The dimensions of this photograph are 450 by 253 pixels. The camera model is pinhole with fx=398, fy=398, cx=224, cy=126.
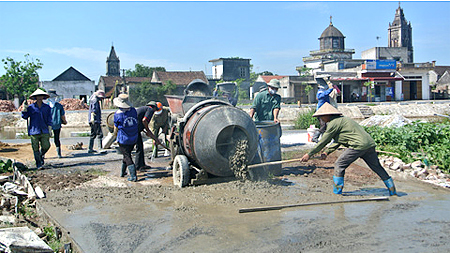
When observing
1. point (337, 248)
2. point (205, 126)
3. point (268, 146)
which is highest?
point (205, 126)

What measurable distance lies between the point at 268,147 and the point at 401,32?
101175 mm

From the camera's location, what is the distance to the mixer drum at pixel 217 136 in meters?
6.88

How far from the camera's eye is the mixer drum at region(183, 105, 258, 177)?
6883 millimetres

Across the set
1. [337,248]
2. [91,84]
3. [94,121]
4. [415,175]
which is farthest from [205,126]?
[91,84]

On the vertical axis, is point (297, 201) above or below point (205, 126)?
below

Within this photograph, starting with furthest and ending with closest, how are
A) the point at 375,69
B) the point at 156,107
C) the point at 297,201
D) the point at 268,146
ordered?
the point at 375,69
the point at 156,107
the point at 268,146
the point at 297,201

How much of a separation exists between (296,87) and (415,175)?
40502mm

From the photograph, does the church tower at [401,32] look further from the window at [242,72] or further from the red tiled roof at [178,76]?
the red tiled roof at [178,76]

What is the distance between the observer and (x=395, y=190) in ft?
21.7

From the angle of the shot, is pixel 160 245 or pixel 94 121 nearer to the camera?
pixel 160 245

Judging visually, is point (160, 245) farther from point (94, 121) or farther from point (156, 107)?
point (94, 121)

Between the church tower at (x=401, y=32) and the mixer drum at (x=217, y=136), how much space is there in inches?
3987

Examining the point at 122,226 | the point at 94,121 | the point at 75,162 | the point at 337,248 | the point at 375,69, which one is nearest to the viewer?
the point at 337,248

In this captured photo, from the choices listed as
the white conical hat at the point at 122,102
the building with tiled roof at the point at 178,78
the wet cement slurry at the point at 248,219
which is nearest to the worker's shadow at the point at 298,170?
the wet cement slurry at the point at 248,219
